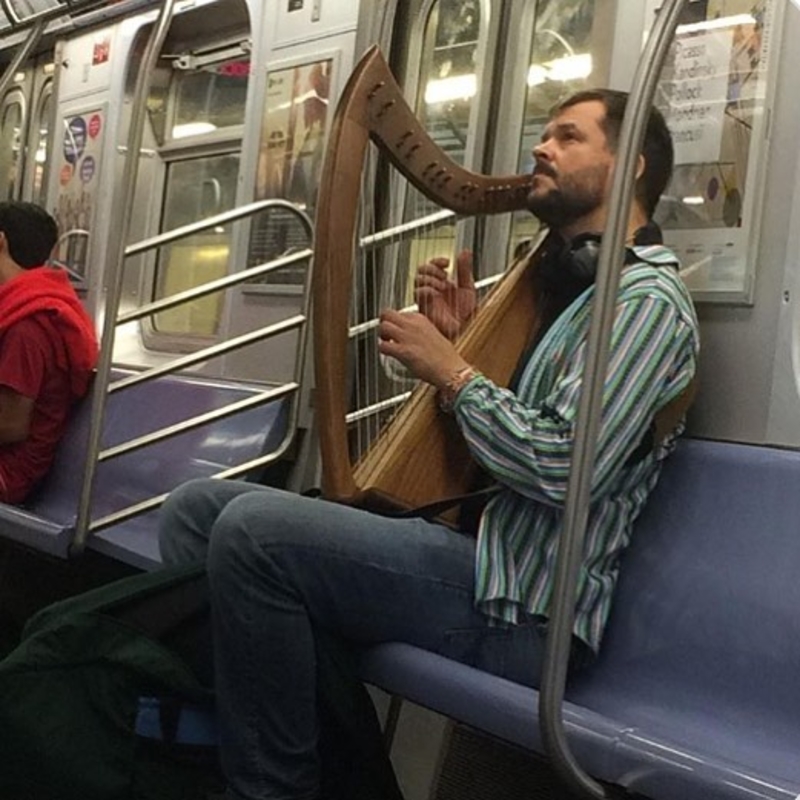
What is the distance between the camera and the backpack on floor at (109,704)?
209cm

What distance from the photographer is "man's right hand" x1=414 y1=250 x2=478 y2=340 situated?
2443mm

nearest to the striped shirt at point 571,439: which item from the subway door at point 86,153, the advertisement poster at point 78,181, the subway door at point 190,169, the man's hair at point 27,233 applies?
the subway door at point 190,169

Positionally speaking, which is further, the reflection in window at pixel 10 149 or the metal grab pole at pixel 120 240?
the reflection in window at pixel 10 149

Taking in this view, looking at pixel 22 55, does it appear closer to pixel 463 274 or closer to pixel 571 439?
pixel 463 274

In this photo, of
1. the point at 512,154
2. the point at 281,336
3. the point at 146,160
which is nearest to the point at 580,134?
the point at 512,154

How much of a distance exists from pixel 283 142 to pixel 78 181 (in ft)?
5.09

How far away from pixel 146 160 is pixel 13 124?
3.50ft

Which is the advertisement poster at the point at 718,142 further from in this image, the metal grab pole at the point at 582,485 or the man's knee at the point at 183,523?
the man's knee at the point at 183,523

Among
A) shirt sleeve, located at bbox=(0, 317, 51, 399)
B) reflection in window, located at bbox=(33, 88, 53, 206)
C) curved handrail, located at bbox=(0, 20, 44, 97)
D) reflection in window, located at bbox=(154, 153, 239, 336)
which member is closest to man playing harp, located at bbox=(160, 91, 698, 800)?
shirt sleeve, located at bbox=(0, 317, 51, 399)

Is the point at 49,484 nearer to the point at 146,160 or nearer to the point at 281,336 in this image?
the point at 281,336

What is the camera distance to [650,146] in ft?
7.48

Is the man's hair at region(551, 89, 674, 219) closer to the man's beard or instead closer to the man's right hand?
the man's beard

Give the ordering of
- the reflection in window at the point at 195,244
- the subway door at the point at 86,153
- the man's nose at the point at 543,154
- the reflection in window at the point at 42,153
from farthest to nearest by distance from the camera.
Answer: the reflection in window at the point at 42,153, the subway door at the point at 86,153, the reflection in window at the point at 195,244, the man's nose at the point at 543,154

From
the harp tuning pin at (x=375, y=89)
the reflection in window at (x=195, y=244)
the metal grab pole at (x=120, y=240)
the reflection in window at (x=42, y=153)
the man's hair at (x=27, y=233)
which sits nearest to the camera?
the harp tuning pin at (x=375, y=89)
